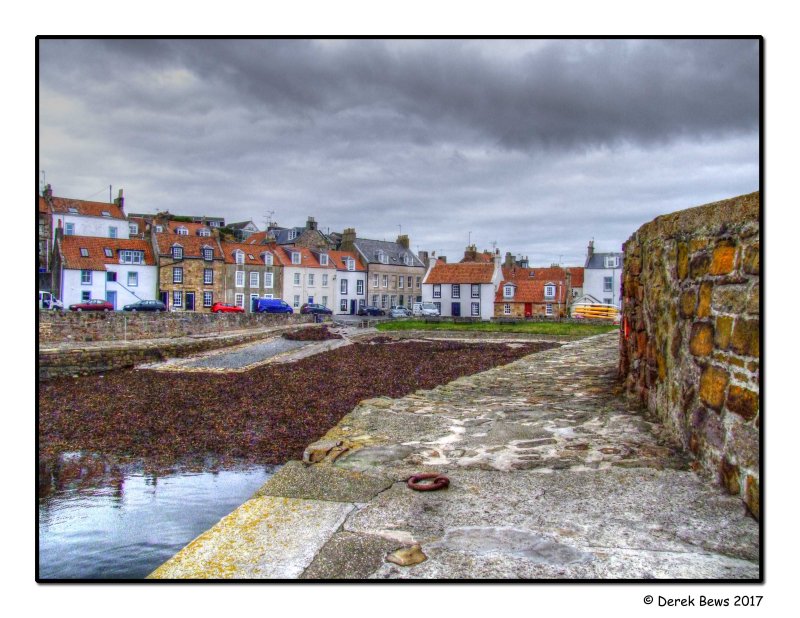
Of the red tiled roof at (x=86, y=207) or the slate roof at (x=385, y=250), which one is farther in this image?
the slate roof at (x=385, y=250)

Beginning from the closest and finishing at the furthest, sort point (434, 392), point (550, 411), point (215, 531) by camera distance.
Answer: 1. point (215, 531)
2. point (550, 411)
3. point (434, 392)

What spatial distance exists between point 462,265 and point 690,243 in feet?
184

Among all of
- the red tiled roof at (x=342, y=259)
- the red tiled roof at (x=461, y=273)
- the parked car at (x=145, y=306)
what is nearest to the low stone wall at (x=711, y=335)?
the parked car at (x=145, y=306)

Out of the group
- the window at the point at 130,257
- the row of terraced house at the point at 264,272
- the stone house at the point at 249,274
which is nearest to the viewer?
the row of terraced house at the point at 264,272

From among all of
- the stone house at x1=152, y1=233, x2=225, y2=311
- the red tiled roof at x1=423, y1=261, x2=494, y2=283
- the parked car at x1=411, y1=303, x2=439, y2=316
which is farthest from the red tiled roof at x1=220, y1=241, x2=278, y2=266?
the red tiled roof at x1=423, y1=261, x2=494, y2=283

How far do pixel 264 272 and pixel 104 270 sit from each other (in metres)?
15.3

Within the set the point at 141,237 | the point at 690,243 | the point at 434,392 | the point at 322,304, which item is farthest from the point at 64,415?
the point at 322,304

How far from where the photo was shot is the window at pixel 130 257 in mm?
50312

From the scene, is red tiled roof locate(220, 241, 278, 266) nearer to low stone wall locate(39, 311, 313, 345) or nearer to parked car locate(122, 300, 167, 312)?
parked car locate(122, 300, 167, 312)

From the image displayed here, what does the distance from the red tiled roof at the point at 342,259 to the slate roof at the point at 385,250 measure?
1.16m

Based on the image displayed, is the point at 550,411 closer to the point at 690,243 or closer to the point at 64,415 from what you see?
the point at 690,243

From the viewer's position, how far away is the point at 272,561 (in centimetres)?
284

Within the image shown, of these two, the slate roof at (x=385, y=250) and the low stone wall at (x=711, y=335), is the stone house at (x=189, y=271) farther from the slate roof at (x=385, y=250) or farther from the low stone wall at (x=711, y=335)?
the low stone wall at (x=711, y=335)

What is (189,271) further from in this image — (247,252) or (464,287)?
(464,287)
